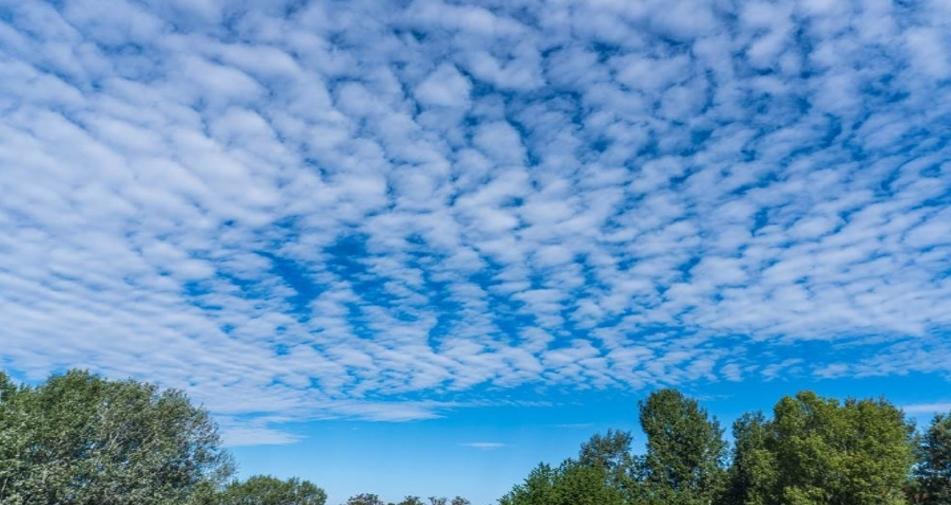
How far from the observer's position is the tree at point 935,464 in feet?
167

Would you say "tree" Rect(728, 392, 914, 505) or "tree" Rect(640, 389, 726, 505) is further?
"tree" Rect(640, 389, 726, 505)

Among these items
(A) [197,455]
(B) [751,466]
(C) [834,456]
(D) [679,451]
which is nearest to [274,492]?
(A) [197,455]

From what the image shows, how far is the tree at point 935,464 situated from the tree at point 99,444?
64.6m

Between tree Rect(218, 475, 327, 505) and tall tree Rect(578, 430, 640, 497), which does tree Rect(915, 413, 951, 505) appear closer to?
tall tree Rect(578, 430, 640, 497)

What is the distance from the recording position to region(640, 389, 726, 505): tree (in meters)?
64.7

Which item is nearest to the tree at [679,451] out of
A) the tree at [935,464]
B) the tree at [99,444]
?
the tree at [935,464]

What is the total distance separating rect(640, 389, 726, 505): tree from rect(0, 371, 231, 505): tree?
47377 mm

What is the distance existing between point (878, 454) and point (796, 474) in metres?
6.02

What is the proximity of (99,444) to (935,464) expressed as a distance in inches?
2822

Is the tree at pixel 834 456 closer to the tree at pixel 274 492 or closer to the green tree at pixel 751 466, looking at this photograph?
the green tree at pixel 751 466

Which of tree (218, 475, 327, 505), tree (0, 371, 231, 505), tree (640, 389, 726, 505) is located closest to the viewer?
tree (0, 371, 231, 505)

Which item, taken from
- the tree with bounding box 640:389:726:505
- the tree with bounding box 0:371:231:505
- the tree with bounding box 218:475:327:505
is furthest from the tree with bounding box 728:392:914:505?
the tree with bounding box 218:475:327:505

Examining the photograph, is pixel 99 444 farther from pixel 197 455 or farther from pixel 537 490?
pixel 537 490

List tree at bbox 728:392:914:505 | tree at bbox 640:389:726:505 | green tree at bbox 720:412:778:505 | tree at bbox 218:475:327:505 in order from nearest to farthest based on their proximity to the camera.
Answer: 1. tree at bbox 728:392:914:505
2. green tree at bbox 720:412:778:505
3. tree at bbox 640:389:726:505
4. tree at bbox 218:475:327:505
